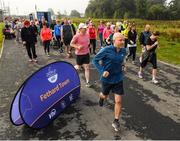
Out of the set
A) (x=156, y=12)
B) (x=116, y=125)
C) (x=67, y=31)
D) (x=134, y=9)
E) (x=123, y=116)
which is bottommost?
(x=156, y=12)

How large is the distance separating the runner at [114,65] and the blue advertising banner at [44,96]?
1.12m

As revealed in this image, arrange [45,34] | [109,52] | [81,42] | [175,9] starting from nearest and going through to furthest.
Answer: [109,52]
[81,42]
[45,34]
[175,9]

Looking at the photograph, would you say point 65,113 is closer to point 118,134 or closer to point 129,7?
point 118,134

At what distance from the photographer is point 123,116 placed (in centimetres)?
645

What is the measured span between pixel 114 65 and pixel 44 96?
1606 mm

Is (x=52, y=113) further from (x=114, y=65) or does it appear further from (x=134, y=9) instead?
(x=134, y=9)

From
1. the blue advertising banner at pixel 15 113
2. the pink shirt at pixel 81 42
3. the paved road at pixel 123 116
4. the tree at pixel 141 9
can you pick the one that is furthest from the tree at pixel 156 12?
the blue advertising banner at pixel 15 113

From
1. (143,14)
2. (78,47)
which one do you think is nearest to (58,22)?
(78,47)

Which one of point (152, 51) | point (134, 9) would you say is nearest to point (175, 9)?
point (134, 9)

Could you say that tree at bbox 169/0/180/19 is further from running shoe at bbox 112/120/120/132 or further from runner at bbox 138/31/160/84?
running shoe at bbox 112/120/120/132

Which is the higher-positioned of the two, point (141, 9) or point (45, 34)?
point (45, 34)

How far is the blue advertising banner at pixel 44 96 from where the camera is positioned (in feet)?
17.9

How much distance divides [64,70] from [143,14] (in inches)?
3476

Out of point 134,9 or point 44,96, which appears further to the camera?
point 134,9
